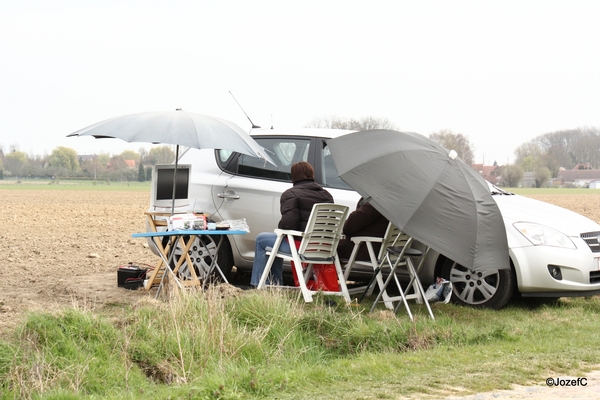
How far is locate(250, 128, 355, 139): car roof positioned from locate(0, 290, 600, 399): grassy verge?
86.8 inches

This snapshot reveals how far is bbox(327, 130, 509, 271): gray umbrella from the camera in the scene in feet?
24.1

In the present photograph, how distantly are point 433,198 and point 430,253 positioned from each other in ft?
4.33

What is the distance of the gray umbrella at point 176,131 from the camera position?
8.30 m

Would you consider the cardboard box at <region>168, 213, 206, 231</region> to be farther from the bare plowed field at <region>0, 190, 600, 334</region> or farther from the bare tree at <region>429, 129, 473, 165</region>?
the bare tree at <region>429, 129, 473, 165</region>

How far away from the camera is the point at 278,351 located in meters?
6.70

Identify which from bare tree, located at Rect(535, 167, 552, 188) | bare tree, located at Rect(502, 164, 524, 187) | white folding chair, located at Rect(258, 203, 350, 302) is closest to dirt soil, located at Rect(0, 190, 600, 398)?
white folding chair, located at Rect(258, 203, 350, 302)

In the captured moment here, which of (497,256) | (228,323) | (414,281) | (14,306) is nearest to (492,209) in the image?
(497,256)

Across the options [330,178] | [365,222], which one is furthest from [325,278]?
[330,178]

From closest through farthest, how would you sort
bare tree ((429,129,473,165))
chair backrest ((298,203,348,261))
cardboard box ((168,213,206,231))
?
chair backrest ((298,203,348,261)), cardboard box ((168,213,206,231)), bare tree ((429,129,473,165))

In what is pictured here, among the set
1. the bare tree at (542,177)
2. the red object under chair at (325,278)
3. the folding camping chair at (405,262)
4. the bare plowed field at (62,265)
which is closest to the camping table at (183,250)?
the bare plowed field at (62,265)

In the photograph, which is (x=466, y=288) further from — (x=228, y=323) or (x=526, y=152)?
(x=526, y=152)

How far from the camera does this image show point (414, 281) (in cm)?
815

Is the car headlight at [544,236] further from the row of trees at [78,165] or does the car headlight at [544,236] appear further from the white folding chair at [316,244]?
the row of trees at [78,165]

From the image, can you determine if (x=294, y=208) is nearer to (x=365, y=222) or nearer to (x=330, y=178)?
(x=365, y=222)
